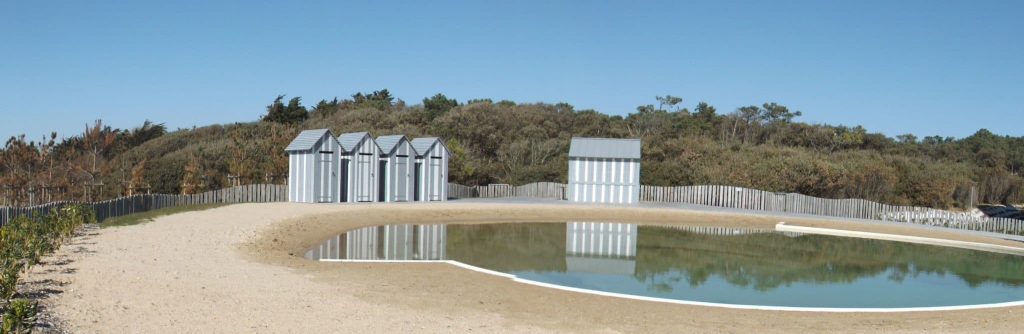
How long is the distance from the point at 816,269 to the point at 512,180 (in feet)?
91.8

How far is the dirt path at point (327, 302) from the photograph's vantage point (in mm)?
9781

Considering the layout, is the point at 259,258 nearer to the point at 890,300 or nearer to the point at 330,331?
the point at 330,331

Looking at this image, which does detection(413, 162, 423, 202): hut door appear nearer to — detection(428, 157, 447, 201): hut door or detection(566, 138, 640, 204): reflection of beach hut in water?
detection(428, 157, 447, 201): hut door

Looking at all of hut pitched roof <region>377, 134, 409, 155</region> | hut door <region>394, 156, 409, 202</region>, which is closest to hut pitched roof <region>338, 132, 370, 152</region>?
hut pitched roof <region>377, 134, 409, 155</region>

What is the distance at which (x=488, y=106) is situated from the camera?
234ft

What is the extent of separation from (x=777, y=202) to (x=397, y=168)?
18596 mm

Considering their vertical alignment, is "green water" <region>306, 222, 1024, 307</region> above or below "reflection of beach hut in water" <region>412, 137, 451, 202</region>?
below

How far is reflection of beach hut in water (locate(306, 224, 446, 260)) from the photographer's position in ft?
59.9

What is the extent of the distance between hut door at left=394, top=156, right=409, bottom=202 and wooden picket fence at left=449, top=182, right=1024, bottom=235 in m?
4.90

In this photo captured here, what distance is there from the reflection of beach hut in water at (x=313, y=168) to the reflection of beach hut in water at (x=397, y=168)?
3067 mm

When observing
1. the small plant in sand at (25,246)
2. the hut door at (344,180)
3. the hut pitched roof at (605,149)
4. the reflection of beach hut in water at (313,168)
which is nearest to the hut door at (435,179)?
the hut door at (344,180)

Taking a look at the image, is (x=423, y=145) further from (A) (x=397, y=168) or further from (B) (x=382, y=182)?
(B) (x=382, y=182)

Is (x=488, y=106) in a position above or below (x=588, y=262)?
above

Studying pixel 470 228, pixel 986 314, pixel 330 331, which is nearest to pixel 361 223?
pixel 470 228
